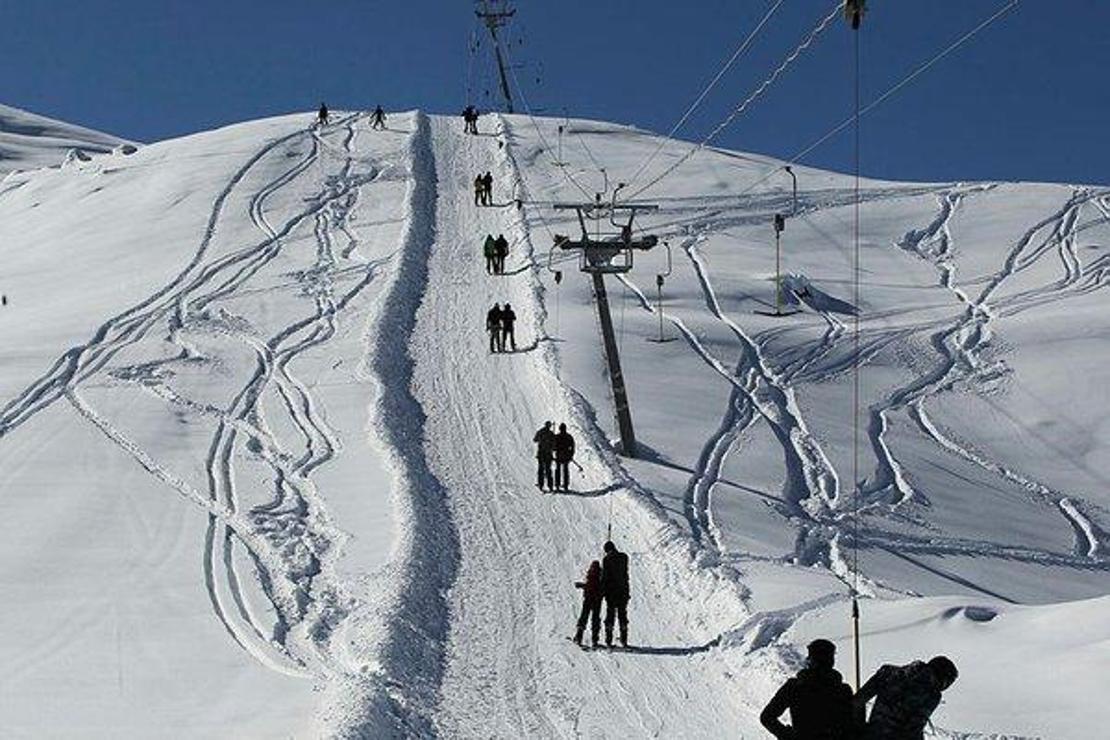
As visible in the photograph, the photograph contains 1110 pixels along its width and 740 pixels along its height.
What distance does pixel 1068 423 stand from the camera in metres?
35.7

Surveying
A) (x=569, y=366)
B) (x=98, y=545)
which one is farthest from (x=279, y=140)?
(x=98, y=545)

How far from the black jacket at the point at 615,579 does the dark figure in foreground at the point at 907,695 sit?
796 cm

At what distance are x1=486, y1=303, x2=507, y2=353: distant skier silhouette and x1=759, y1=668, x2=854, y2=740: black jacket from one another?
86.0 ft

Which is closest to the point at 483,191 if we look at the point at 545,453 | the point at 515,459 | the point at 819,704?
the point at 515,459

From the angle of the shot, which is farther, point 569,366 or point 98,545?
point 569,366

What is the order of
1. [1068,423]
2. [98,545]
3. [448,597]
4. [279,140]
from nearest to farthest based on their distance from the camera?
[448,597] < [98,545] < [1068,423] < [279,140]

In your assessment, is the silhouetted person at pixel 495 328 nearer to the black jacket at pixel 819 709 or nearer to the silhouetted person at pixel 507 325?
the silhouetted person at pixel 507 325

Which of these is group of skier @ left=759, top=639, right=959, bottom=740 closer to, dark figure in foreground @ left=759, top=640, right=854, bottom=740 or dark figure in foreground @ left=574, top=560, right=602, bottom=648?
dark figure in foreground @ left=759, top=640, right=854, bottom=740

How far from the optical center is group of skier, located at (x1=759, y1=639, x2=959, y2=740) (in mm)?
8992

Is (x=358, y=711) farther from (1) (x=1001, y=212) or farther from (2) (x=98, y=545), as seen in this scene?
(1) (x=1001, y=212)

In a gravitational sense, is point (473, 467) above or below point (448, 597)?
above

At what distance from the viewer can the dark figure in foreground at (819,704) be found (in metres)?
9.36

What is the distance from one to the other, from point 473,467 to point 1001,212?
127ft

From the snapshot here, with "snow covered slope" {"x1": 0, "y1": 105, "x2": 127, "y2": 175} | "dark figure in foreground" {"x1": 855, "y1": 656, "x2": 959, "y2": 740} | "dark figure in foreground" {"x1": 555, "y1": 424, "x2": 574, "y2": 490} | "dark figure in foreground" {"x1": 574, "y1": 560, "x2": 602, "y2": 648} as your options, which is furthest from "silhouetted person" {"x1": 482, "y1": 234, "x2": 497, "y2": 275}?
"snow covered slope" {"x1": 0, "y1": 105, "x2": 127, "y2": 175}
